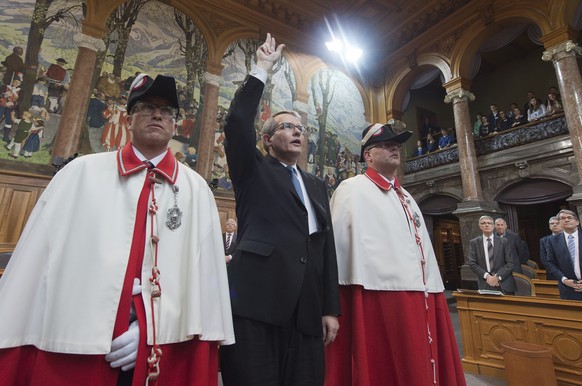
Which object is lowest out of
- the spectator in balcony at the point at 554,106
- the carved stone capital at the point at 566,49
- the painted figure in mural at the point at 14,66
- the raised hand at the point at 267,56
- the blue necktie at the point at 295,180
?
the blue necktie at the point at 295,180

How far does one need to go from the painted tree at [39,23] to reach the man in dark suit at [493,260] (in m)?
9.21

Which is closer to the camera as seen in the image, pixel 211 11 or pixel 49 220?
pixel 49 220

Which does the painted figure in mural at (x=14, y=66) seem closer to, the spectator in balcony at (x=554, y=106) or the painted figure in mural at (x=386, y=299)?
the painted figure in mural at (x=386, y=299)

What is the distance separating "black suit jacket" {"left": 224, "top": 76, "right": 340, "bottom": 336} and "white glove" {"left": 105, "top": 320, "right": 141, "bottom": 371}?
0.43m

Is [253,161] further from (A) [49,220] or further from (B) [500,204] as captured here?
(B) [500,204]

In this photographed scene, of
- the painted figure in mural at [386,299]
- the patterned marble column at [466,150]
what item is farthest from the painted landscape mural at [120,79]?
the painted figure in mural at [386,299]

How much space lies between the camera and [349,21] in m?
11.9

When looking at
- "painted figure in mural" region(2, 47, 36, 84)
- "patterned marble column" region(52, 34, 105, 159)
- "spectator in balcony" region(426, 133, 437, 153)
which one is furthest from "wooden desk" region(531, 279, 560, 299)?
"painted figure in mural" region(2, 47, 36, 84)

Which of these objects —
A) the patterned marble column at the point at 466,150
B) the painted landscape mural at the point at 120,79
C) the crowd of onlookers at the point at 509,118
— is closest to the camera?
the painted landscape mural at the point at 120,79

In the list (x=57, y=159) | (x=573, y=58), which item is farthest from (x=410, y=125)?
(x=57, y=159)

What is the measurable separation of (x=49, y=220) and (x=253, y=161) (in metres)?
0.83

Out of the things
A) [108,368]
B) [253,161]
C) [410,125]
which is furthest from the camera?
[410,125]

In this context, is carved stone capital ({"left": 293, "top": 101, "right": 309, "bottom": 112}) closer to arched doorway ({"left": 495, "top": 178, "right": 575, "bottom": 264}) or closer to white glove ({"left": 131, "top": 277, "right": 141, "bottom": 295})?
arched doorway ({"left": 495, "top": 178, "right": 575, "bottom": 264})

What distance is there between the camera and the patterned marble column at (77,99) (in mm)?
7107
